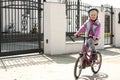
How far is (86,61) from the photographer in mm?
8195

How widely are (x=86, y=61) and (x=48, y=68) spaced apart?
190 centimetres

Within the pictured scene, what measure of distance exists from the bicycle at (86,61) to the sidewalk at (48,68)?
243 mm

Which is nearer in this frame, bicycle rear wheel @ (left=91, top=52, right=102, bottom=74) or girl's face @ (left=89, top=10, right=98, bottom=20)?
girl's face @ (left=89, top=10, right=98, bottom=20)

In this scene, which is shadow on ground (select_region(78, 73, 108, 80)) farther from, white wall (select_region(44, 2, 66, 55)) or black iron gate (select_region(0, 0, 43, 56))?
black iron gate (select_region(0, 0, 43, 56))

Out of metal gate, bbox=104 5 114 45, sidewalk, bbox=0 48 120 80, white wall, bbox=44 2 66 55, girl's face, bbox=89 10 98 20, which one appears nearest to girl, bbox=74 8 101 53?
girl's face, bbox=89 10 98 20

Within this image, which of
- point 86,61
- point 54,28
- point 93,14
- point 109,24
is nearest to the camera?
point 86,61

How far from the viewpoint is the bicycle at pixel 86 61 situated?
7.93 m

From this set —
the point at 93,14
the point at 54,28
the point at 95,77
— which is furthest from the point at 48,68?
the point at 54,28

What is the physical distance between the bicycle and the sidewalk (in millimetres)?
243

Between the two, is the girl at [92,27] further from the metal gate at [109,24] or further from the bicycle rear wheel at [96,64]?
the metal gate at [109,24]

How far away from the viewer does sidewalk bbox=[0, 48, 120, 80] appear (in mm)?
8430

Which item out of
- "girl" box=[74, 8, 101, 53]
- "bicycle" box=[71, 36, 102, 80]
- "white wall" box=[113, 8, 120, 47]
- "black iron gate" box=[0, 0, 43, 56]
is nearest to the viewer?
"bicycle" box=[71, 36, 102, 80]

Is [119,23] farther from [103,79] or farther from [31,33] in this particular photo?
[103,79]

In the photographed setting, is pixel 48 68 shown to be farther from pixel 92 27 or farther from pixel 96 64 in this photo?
pixel 92 27
